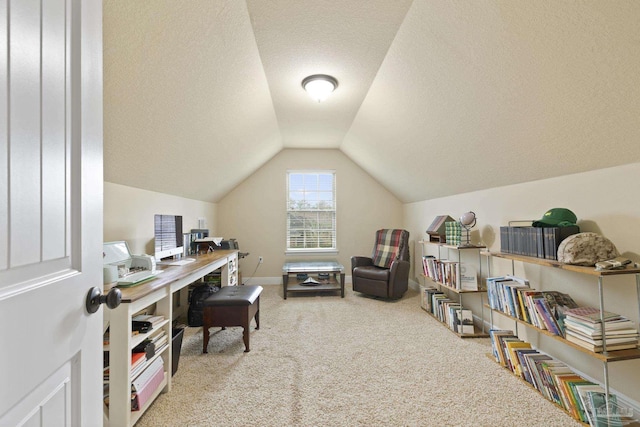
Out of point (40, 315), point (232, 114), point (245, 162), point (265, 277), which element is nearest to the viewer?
point (40, 315)

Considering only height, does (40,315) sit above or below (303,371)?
above

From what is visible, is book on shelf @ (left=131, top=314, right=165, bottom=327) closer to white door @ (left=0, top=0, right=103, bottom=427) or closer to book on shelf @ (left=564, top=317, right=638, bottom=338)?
white door @ (left=0, top=0, right=103, bottom=427)

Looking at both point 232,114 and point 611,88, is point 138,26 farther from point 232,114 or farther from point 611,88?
point 611,88

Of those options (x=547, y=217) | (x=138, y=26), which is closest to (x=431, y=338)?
(x=547, y=217)

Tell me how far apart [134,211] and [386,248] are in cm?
346

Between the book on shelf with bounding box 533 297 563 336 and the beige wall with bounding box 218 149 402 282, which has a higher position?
the beige wall with bounding box 218 149 402 282

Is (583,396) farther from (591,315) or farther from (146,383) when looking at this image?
(146,383)

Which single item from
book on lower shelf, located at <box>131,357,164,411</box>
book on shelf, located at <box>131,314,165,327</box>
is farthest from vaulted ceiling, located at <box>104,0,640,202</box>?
book on lower shelf, located at <box>131,357,164,411</box>

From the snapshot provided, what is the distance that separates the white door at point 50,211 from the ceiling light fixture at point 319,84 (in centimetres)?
207

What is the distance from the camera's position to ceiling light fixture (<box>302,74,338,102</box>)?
2635mm

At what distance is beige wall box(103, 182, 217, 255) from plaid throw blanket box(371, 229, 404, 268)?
3015mm

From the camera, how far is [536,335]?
2.39 metres

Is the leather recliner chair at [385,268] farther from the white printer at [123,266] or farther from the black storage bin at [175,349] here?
the white printer at [123,266]

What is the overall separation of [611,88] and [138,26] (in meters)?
2.42
